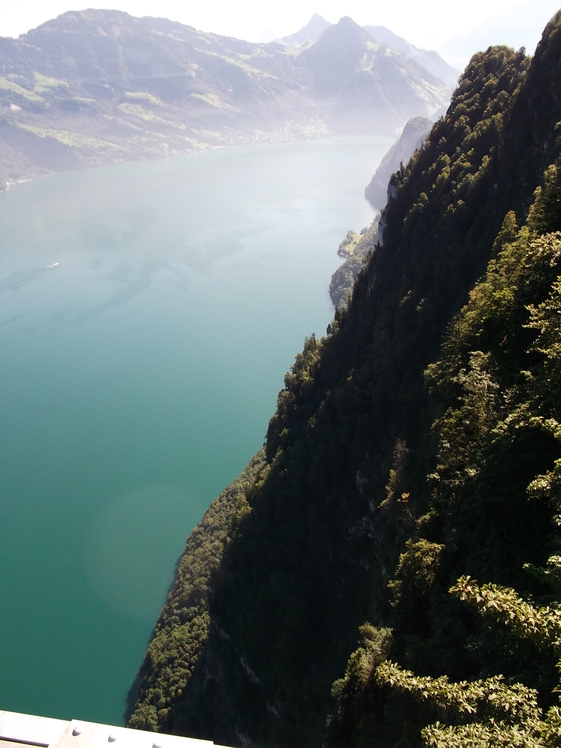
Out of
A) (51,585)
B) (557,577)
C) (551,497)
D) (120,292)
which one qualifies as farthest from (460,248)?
(120,292)

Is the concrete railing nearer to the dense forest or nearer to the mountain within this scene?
the dense forest

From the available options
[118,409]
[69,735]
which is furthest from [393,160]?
[69,735]

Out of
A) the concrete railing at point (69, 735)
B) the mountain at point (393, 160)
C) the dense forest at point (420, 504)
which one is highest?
the mountain at point (393, 160)

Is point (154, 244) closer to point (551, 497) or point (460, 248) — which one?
point (460, 248)

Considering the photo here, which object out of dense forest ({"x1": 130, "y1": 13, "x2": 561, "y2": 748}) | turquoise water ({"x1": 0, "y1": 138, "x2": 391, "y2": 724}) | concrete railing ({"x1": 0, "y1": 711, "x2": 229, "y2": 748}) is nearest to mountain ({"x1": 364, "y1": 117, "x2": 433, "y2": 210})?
turquoise water ({"x1": 0, "y1": 138, "x2": 391, "y2": 724})

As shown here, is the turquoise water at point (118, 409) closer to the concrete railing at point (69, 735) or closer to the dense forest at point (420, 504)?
the dense forest at point (420, 504)

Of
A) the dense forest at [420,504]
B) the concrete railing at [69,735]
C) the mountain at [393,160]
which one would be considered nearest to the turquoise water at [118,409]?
the dense forest at [420,504]
